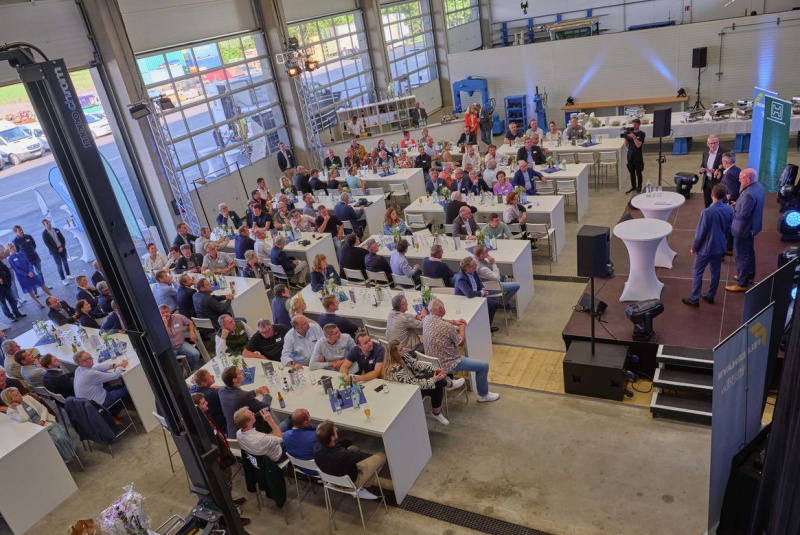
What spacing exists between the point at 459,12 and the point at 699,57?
10775mm

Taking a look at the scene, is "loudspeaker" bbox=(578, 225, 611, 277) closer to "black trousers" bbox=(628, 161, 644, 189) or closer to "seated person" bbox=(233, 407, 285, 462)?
"seated person" bbox=(233, 407, 285, 462)

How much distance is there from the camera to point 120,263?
3.89 m

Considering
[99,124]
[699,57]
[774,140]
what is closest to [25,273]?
[99,124]

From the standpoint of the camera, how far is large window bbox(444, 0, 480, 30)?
73.6ft

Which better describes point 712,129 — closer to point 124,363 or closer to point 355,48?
point 355,48

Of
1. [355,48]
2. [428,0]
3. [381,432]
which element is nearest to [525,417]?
[381,432]

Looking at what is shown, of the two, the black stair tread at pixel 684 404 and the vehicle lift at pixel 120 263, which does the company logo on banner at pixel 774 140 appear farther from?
the vehicle lift at pixel 120 263

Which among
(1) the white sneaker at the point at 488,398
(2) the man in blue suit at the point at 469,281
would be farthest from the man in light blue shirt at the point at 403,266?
(1) the white sneaker at the point at 488,398

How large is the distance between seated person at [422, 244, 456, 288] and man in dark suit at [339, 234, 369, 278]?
130 cm

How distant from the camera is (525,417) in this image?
6.18m

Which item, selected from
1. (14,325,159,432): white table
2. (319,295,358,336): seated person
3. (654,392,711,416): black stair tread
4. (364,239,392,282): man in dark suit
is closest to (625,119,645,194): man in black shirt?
(364,239,392,282): man in dark suit

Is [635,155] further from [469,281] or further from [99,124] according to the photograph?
[99,124]

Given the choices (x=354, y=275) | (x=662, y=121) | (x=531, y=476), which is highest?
(x=662, y=121)

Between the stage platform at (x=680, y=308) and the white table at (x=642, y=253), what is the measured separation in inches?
6.9
